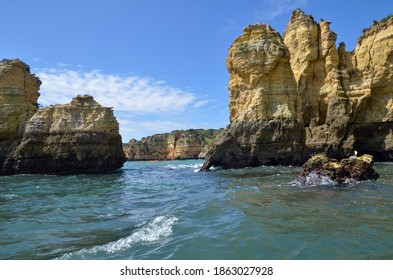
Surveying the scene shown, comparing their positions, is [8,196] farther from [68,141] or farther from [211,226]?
[68,141]

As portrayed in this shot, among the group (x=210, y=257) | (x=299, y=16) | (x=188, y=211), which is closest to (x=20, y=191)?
(x=188, y=211)

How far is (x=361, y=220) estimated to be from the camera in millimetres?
7695

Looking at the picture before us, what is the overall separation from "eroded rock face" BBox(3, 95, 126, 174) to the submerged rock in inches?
652

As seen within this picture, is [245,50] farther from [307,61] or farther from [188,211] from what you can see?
[188,211]

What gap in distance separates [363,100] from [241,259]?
35.1 m

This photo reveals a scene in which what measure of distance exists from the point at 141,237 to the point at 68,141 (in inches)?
Answer: 789

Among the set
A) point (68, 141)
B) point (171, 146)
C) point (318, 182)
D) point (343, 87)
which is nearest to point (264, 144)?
point (318, 182)

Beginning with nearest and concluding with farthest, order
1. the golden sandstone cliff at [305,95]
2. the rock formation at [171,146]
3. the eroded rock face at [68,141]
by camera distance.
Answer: the eroded rock face at [68,141] < the golden sandstone cliff at [305,95] < the rock formation at [171,146]

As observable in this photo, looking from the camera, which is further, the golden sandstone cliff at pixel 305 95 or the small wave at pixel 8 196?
the golden sandstone cliff at pixel 305 95

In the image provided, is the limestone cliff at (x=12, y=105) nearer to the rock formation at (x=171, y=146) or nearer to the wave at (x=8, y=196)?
the wave at (x=8, y=196)

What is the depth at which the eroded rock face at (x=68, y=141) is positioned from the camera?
82.2 ft

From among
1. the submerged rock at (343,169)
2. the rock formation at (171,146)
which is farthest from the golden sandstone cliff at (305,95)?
the rock formation at (171,146)

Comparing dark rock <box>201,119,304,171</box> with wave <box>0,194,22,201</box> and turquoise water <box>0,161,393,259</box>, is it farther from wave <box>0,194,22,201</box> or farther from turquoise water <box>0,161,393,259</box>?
wave <box>0,194,22,201</box>

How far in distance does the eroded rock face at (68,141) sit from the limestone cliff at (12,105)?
1.17 metres
